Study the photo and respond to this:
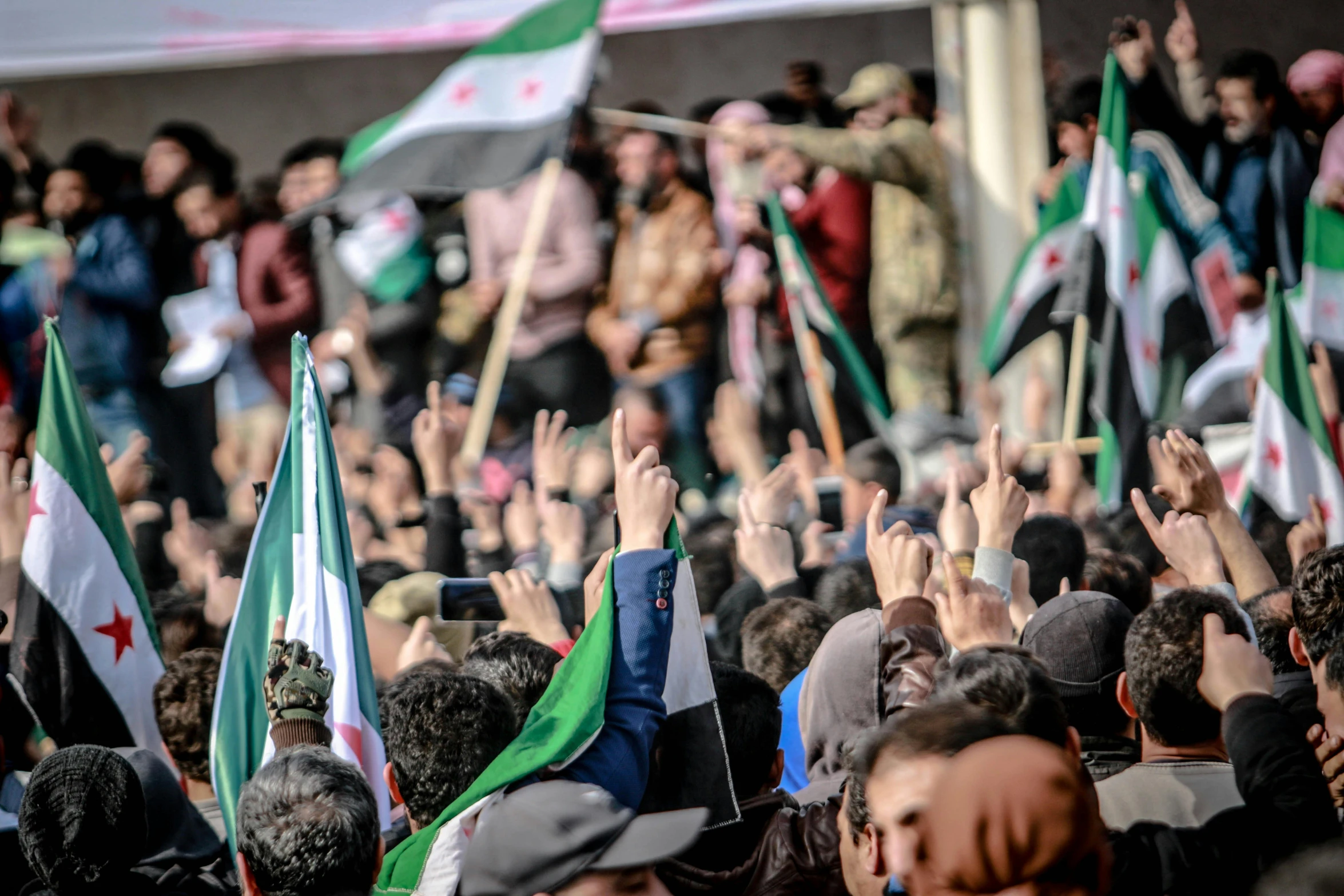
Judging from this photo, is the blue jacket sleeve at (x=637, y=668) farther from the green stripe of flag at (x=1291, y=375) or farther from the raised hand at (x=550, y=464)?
the green stripe of flag at (x=1291, y=375)

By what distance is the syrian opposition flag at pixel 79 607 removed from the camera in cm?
394

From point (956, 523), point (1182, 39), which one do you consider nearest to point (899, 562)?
point (956, 523)

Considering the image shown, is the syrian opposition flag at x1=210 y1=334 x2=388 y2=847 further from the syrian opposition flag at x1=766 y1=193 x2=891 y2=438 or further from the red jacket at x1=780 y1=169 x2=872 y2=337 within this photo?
the red jacket at x1=780 y1=169 x2=872 y2=337

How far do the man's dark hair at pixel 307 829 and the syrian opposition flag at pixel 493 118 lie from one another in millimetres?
4767

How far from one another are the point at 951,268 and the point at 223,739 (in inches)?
342

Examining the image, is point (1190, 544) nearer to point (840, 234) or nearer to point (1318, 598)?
point (1318, 598)

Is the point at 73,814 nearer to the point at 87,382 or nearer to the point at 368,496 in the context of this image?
the point at 368,496

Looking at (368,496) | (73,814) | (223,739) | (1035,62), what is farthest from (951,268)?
(73,814)

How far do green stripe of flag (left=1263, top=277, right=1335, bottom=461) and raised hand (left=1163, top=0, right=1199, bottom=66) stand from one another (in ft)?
10.9

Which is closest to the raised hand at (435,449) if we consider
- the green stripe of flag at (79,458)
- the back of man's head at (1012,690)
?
the green stripe of flag at (79,458)

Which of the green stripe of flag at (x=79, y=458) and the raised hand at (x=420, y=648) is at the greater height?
the green stripe of flag at (x=79, y=458)

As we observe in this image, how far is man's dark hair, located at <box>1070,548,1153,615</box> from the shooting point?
3.88m

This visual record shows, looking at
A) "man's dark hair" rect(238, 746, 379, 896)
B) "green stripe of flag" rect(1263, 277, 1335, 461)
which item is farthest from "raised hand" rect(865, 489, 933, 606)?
"green stripe of flag" rect(1263, 277, 1335, 461)

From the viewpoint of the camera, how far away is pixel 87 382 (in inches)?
441
